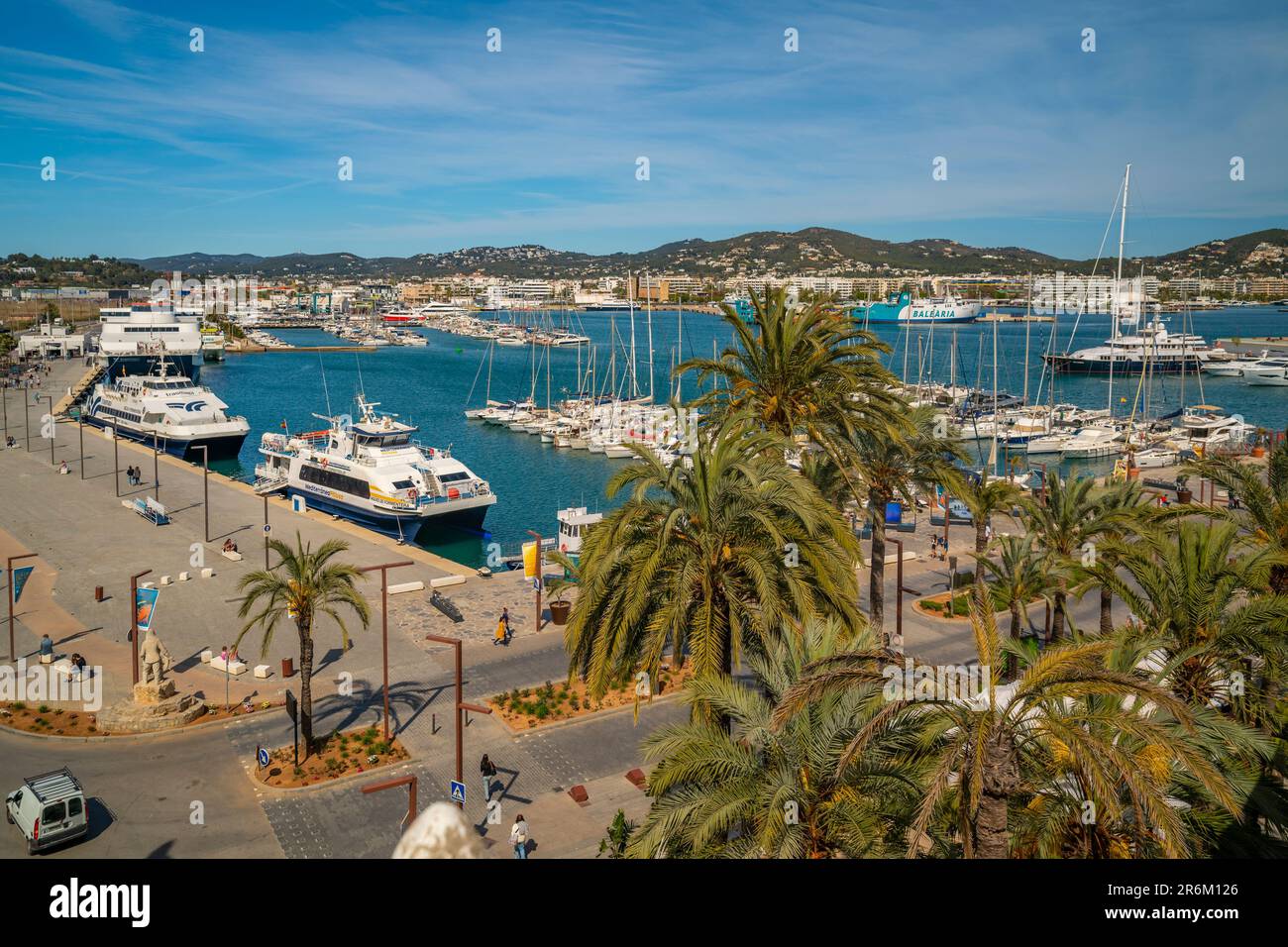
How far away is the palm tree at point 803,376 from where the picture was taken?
760 inches

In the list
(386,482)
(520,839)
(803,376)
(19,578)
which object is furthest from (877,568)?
(386,482)

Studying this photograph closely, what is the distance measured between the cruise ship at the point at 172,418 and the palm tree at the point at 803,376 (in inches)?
1901

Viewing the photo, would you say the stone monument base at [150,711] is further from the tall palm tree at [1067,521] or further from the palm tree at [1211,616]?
the tall palm tree at [1067,521]

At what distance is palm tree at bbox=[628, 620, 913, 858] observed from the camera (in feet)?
30.1

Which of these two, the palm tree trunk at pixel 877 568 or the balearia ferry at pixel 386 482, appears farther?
the balearia ferry at pixel 386 482

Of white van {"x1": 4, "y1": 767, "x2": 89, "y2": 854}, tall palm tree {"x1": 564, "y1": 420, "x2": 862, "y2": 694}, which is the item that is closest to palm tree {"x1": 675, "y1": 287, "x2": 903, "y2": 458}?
tall palm tree {"x1": 564, "y1": 420, "x2": 862, "y2": 694}

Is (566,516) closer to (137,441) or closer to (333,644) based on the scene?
(333,644)

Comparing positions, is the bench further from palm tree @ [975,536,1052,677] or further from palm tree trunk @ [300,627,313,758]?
palm tree @ [975,536,1052,677]

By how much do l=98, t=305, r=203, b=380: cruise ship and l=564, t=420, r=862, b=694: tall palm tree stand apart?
3551 inches

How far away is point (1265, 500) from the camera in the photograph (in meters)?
16.9

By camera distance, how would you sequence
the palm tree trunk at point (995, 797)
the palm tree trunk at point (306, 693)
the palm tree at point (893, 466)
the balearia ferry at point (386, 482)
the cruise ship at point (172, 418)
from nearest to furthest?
the palm tree trunk at point (995, 797) → the palm tree trunk at point (306, 693) → the palm tree at point (893, 466) → the balearia ferry at point (386, 482) → the cruise ship at point (172, 418)

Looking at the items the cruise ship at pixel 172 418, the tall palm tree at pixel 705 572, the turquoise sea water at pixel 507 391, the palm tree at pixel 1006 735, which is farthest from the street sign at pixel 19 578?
the cruise ship at pixel 172 418
